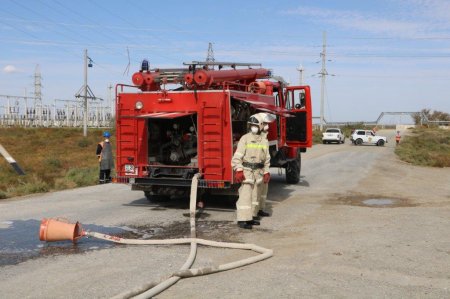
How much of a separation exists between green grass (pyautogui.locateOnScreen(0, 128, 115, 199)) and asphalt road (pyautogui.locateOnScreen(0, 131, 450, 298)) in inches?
101

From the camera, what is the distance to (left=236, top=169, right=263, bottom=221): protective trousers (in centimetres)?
799

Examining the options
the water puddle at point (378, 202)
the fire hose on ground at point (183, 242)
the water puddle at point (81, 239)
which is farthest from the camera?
the water puddle at point (378, 202)

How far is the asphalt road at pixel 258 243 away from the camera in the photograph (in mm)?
4980

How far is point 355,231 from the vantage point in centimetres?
785

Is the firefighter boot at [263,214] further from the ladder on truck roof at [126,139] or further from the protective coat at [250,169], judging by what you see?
the ladder on truck roof at [126,139]

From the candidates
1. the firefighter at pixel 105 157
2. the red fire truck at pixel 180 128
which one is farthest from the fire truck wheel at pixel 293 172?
the firefighter at pixel 105 157

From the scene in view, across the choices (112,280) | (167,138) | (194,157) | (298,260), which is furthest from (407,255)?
(167,138)

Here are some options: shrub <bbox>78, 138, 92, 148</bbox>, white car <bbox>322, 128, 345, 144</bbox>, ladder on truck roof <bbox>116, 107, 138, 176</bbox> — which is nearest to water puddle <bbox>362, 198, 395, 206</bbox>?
ladder on truck roof <bbox>116, 107, 138, 176</bbox>

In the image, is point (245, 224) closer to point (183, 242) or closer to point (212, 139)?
point (183, 242)

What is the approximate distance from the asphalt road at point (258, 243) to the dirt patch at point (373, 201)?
2 centimetres

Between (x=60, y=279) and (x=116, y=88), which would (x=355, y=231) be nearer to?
(x=60, y=279)

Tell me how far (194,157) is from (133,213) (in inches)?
66.7

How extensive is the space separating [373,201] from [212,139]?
442cm

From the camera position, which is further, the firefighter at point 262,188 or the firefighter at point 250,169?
the firefighter at point 262,188
